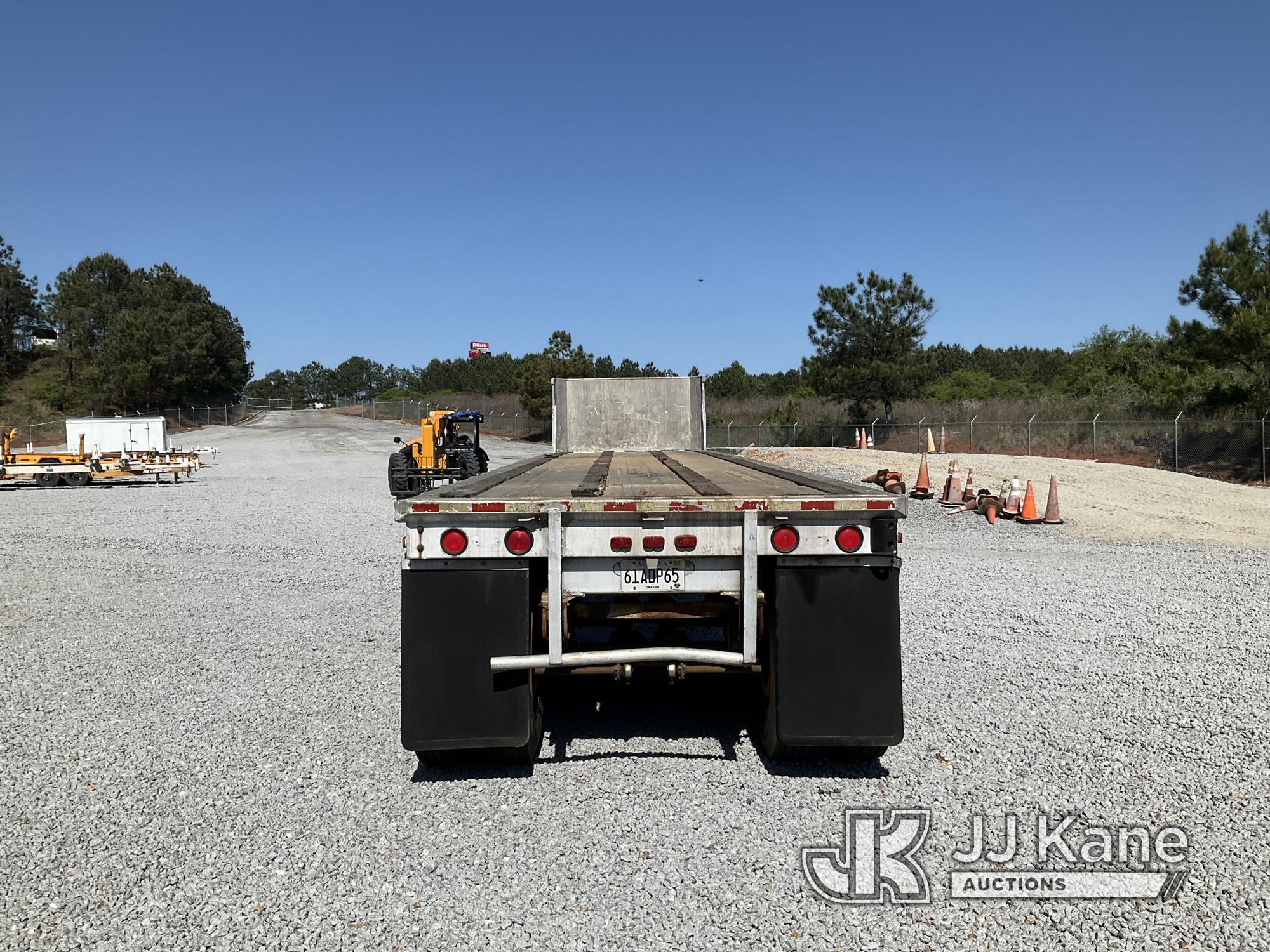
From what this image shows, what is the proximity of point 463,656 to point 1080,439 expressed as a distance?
31.1m

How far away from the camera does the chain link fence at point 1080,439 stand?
81.1 feet

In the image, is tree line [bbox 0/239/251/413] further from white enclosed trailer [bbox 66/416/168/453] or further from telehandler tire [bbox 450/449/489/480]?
telehandler tire [bbox 450/449/489/480]

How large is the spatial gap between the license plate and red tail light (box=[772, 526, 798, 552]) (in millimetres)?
458

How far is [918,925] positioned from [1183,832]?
62.1 inches

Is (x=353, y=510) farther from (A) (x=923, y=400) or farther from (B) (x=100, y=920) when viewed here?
(A) (x=923, y=400)

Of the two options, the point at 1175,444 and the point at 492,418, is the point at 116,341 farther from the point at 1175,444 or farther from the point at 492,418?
the point at 1175,444

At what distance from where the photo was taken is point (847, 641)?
13.6 feet

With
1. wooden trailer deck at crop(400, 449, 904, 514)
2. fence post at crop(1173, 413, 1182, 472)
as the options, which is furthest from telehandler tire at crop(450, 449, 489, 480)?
fence post at crop(1173, 413, 1182, 472)

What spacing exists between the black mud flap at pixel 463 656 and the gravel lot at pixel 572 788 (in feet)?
1.25

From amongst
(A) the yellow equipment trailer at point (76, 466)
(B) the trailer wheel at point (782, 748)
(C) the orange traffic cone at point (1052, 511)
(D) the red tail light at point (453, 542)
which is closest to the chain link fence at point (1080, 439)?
(C) the orange traffic cone at point (1052, 511)

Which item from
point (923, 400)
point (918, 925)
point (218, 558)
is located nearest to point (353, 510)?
point (218, 558)

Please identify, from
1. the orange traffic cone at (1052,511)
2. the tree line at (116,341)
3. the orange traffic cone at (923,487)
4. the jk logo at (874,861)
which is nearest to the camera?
the jk logo at (874,861)

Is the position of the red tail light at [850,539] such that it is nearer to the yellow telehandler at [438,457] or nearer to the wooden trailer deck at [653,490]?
the wooden trailer deck at [653,490]

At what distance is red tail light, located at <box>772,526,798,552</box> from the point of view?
13.4 ft
